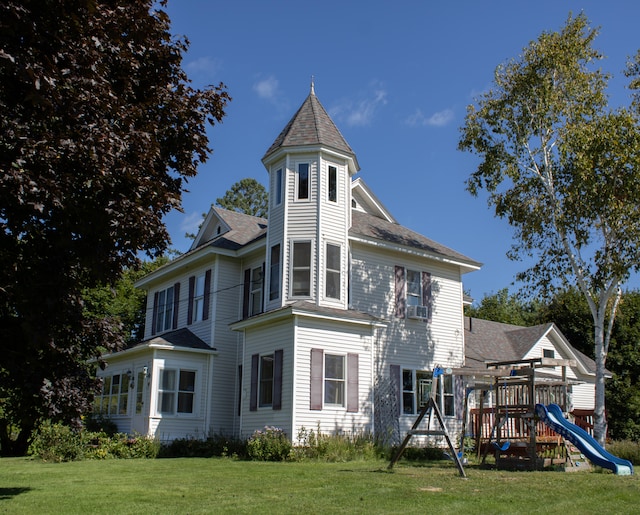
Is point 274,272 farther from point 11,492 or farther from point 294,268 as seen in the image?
point 11,492

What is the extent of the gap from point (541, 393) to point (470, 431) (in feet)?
22.3

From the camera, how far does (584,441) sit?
13.7 metres

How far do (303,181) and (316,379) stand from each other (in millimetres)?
6664

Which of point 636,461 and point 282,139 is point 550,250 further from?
point 282,139

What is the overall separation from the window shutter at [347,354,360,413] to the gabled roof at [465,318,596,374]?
8345 mm

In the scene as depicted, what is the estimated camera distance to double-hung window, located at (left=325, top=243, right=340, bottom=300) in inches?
808

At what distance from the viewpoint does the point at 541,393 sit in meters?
16.8

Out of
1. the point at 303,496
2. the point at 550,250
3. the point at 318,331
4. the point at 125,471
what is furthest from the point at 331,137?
the point at 303,496

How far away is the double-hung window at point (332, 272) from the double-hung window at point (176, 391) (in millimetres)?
6014

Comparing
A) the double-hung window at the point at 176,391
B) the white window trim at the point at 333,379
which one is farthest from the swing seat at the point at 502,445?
the double-hung window at the point at 176,391

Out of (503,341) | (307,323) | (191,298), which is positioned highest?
(191,298)

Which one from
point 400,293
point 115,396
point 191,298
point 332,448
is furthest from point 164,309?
point 332,448

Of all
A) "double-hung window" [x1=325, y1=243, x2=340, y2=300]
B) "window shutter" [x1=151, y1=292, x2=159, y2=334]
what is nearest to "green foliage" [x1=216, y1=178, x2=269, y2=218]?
"window shutter" [x1=151, y1=292, x2=159, y2=334]

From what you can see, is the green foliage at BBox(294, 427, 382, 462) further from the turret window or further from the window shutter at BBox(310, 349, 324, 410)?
the turret window
